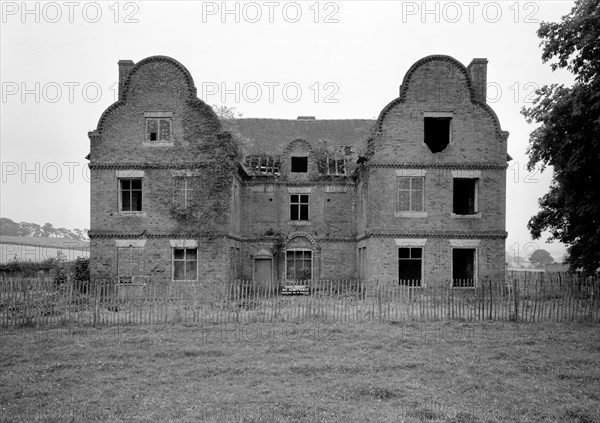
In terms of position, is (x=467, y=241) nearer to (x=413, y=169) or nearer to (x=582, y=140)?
(x=413, y=169)

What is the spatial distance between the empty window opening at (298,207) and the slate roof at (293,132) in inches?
138

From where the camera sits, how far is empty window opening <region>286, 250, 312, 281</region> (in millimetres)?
29203

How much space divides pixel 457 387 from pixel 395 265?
1413cm

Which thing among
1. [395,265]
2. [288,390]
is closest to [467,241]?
[395,265]

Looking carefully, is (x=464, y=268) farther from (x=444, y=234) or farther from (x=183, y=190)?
(x=183, y=190)

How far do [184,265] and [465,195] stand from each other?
15.3 metres

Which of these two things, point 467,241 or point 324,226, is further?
point 324,226

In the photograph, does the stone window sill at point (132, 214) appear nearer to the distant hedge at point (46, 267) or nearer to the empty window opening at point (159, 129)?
the empty window opening at point (159, 129)

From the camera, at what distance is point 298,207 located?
2967cm

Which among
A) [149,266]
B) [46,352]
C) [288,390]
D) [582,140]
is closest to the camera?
[288,390]

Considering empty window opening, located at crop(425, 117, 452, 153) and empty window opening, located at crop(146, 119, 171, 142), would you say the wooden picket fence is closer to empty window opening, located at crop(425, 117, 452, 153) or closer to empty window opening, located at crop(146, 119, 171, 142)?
empty window opening, located at crop(146, 119, 171, 142)

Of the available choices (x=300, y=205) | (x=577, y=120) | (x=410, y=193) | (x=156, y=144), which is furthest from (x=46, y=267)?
(x=577, y=120)

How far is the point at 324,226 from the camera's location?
96.9 feet

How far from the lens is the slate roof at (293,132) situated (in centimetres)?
3216
